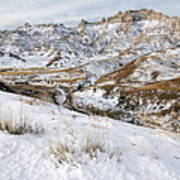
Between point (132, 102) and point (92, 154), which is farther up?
point (92, 154)

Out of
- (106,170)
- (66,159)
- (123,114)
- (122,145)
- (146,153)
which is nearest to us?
(106,170)

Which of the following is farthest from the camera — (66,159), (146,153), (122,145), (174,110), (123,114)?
(123,114)

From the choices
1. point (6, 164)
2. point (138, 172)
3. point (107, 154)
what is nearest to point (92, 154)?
point (107, 154)

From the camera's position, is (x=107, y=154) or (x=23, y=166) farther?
(x=107, y=154)

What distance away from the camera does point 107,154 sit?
329cm

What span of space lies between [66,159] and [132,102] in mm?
27120

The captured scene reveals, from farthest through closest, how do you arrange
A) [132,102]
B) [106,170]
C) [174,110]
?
[132,102] < [174,110] < [106,170]

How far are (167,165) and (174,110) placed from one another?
69.3ft

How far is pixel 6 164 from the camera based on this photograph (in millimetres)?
3033

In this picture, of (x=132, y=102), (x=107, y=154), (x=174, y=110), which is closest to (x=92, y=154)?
(x=107, y=154)

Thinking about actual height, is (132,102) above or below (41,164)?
below

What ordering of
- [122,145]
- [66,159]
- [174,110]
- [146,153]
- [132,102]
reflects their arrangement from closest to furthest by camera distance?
[66,159] < [146,153] < [122,145] < [174,110] < [132,102]

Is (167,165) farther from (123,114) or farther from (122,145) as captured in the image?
(123,114)

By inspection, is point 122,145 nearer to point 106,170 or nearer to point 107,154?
point 107,154
